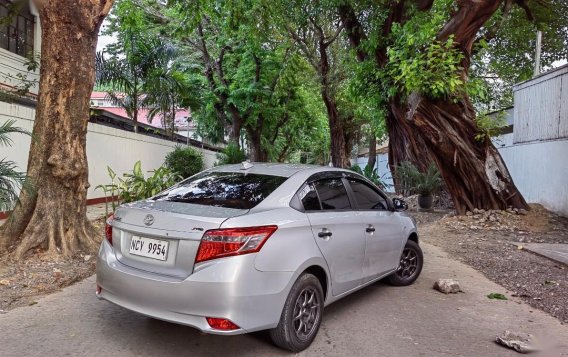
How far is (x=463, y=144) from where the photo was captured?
415 inches

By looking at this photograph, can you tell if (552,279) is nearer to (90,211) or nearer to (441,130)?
(441,130)

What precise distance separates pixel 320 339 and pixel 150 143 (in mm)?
14049

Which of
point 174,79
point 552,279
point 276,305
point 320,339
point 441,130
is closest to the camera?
point 276,305

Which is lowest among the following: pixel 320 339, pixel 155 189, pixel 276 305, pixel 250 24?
pixel 320 339

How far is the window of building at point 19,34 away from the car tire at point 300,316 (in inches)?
516

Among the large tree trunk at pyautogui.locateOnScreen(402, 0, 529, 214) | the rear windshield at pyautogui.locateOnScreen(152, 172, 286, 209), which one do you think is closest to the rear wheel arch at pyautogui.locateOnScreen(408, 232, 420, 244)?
the rear windshield at pyautogui.locateOnScreen(152, 172, 286, 209)

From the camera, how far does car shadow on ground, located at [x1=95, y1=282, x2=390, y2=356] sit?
3695 millimetres

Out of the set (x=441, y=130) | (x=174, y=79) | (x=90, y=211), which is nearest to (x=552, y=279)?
Answer: (x=441, y=130)

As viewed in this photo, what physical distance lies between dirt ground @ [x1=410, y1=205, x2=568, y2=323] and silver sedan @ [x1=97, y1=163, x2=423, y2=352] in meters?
2.33

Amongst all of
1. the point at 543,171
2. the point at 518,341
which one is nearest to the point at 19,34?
the point at 543,171

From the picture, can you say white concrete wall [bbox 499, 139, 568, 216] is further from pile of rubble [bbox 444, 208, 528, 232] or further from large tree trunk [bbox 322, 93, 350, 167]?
large tree trunk [bbox 322, 93, 350, 167]

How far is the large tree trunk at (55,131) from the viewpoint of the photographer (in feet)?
20.3

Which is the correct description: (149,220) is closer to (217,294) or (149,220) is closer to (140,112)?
(217,294)

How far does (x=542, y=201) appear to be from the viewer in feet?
37.8
